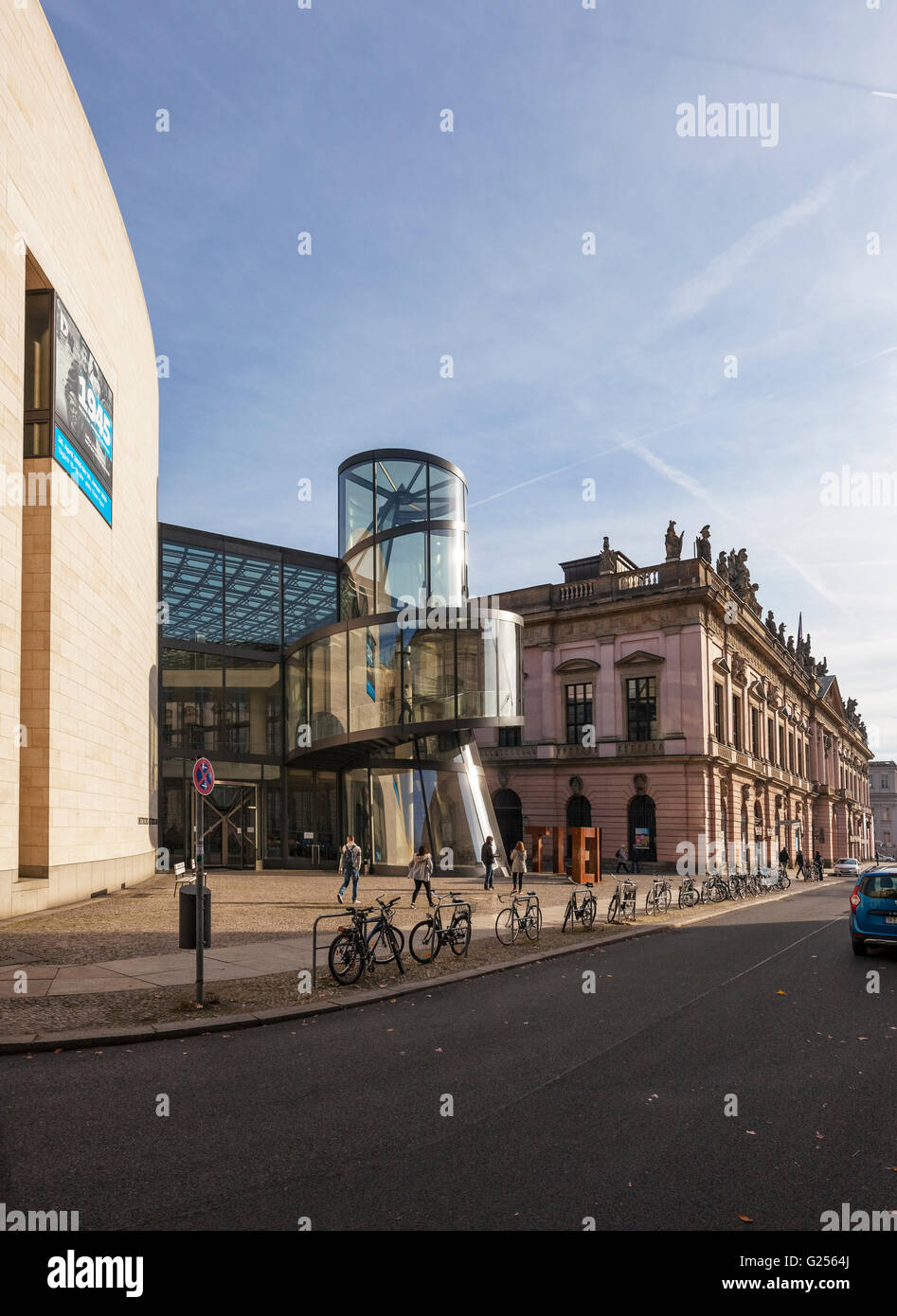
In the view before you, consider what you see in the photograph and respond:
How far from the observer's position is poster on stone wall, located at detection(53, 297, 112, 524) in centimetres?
2173

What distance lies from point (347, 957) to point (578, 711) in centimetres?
4424

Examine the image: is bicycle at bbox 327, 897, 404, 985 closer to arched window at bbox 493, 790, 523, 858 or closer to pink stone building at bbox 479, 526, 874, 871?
pink stone building at bbox 479, 526, 874, 871

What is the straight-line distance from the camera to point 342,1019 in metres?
10.6

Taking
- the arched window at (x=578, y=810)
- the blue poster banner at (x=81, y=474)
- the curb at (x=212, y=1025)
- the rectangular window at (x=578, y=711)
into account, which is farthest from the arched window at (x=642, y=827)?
the curb at (x=212, y=1025)

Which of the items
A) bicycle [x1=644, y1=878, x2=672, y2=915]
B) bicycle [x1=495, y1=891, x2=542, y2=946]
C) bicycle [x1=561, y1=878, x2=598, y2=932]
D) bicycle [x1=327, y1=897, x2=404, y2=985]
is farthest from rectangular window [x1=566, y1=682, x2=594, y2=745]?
bicycle [x1=327, y1=897, x2=404, y2=985]

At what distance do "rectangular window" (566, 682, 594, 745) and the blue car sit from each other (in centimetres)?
3811

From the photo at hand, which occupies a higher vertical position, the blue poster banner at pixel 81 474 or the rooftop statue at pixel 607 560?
the rooftop statue at pixel 607 560

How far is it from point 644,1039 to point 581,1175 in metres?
4.04

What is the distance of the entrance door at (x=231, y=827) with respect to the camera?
39969 millimetres

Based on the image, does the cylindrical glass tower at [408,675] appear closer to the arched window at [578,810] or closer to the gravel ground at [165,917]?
the gravel ground at [165,917]

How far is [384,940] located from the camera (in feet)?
45.2

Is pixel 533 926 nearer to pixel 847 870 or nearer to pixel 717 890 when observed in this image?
pixel 717 890

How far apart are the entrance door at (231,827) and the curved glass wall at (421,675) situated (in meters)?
6.03

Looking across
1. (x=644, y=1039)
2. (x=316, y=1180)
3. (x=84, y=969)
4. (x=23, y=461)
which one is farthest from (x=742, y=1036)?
(x=23, y=461)
